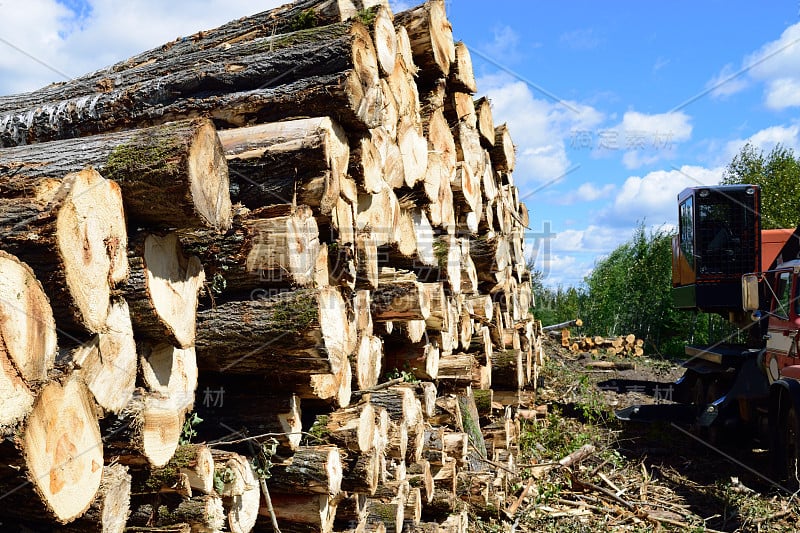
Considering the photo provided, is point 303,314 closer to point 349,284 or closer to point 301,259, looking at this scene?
point 301,259

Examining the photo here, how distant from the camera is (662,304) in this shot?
24516 millimetres

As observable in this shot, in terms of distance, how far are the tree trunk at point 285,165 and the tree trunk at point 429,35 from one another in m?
1.95

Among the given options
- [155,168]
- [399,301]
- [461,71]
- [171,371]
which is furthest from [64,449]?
[461,71]

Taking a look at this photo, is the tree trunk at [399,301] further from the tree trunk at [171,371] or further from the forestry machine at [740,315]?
the forestry machine at [740,315]

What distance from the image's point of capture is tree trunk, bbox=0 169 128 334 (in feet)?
6.63

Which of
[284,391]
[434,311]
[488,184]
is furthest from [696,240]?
[284,391]

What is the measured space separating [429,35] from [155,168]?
3127 mm

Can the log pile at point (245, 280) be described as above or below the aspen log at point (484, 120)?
below

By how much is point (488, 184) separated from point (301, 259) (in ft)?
13.6

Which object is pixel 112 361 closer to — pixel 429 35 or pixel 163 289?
pixel 163 289

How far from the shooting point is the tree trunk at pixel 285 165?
329cm

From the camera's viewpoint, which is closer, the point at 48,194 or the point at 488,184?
the point at 48,194

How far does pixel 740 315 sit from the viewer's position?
9.68 metres

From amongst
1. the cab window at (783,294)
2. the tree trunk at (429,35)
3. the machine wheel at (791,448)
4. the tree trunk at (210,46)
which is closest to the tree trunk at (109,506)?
the tree trunk at (210,46)
